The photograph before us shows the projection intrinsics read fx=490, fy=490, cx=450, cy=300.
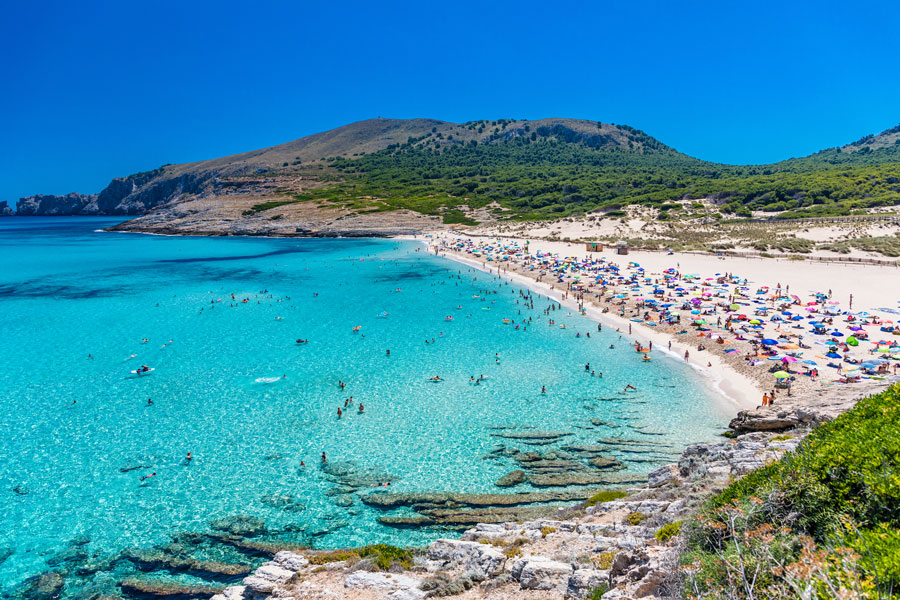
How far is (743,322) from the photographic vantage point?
3531 centimetres

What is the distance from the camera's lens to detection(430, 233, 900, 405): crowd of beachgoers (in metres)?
26.4

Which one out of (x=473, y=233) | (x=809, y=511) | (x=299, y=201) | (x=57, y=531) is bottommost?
(x=57, y=531)

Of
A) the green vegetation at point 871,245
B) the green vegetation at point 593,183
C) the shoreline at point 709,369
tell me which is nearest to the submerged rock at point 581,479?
the shoreline at point 709,369

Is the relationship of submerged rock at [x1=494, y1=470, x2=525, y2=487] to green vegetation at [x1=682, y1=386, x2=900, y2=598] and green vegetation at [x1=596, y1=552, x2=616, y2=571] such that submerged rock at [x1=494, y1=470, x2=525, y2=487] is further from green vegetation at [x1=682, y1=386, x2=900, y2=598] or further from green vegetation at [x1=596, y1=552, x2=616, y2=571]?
green vegetation at [x1=682, y1=386, x2=900, y2=598]

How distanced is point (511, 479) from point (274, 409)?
522 inches

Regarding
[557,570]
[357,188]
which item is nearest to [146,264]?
[357,188]

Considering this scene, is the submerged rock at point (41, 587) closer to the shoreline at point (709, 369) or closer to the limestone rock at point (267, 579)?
the limestone rock at point (267, 579)

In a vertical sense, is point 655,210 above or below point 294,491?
above

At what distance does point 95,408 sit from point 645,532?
2726 cm

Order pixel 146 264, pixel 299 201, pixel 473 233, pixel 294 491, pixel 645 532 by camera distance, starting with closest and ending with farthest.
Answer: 1. pixel 645 532
2. pixel 294 491
3. pixel 146 264
4. pixel 473 233
5. pixel 299 201

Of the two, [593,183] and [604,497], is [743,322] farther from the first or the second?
[593,183]

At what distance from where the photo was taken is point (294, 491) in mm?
18328

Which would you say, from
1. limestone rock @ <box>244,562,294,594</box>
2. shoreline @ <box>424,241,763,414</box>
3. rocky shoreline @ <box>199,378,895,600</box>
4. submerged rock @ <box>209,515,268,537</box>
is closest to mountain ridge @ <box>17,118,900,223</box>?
shoreline @ <box>424,241,763,414</box>

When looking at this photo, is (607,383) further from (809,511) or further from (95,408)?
(95,408)
